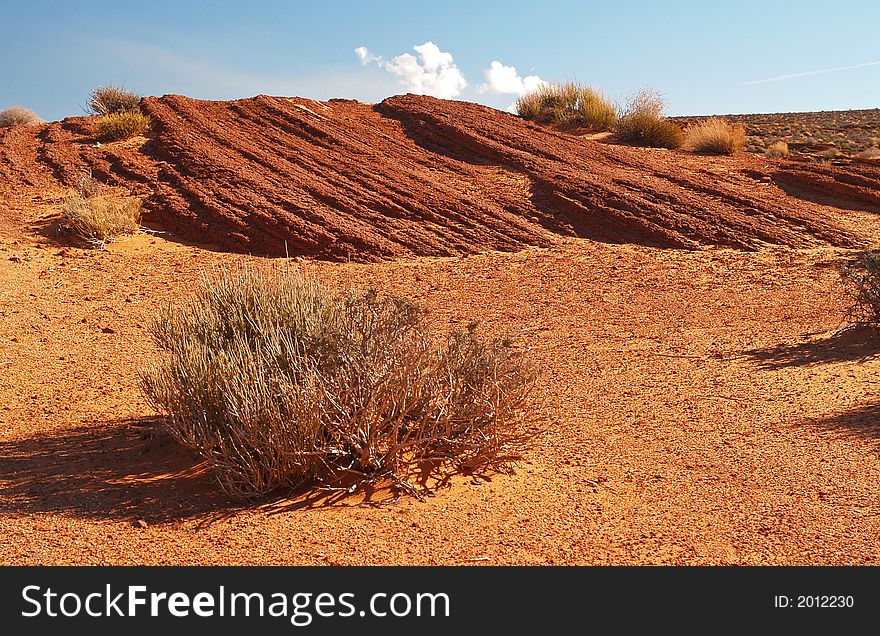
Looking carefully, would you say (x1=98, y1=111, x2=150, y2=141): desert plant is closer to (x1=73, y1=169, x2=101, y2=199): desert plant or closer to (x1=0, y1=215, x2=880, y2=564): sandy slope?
(x1=73, y1=169, x2=101, y2=199): desert plant

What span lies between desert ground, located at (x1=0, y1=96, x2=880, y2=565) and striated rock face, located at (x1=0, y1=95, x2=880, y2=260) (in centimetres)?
8

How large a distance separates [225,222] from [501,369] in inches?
409

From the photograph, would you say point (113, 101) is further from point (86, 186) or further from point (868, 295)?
point (868, 295)

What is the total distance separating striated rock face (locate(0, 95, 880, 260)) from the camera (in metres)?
14.6

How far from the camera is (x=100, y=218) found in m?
14.1

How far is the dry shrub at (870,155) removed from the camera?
19719 mm

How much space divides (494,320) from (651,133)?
13.1 m

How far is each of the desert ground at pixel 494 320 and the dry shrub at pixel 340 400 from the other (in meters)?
0.24

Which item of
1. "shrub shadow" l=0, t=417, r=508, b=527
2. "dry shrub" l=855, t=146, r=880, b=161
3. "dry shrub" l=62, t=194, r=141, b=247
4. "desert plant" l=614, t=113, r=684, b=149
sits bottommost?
"shrub shadow" l=0, t=417, r=508, b=527

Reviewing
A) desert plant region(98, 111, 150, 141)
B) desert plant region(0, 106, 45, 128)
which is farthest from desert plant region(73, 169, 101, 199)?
desert plant region(0, 106, 45, 128)

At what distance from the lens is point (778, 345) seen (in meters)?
8.88

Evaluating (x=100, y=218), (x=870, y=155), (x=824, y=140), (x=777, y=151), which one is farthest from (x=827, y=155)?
(x=100, y=218)

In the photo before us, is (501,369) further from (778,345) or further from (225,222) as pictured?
(225,222)

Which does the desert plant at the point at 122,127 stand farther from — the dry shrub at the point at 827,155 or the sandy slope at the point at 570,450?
the dry shrub at the point at 827,155
